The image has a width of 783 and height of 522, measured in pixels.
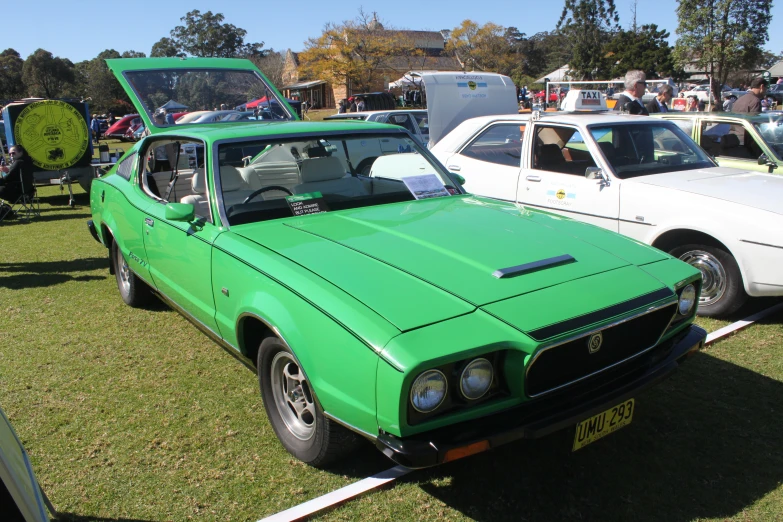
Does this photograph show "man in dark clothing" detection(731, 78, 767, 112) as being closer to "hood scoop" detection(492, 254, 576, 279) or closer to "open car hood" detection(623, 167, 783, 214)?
"open car hood" detection(623, 167, 783, 214)

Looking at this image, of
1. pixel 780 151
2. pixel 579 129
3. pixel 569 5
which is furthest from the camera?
pixel 569 5

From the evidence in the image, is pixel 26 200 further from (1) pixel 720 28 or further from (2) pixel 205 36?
(2) pixel 205 36

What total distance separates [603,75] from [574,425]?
188ft

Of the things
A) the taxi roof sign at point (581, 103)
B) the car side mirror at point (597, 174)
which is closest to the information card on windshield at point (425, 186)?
the car side mirror at point (597, 174)

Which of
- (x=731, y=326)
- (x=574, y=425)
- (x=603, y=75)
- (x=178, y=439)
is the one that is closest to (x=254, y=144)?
(x=178, y=439)

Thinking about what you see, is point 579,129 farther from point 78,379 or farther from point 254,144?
point 78,379

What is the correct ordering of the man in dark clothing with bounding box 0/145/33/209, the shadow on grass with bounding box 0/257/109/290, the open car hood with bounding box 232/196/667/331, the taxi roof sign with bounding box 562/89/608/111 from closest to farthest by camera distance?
the open car hood with bounding box 232/196/667/331, the shadow on grass with bounding box 0/257/109/290, the taxi roof sign with bounding box 562/89/608/111, the man in dark clothing with bounding box 0/145/33/209

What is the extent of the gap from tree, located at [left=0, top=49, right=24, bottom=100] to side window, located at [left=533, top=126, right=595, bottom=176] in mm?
55665

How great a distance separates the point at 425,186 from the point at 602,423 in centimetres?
209

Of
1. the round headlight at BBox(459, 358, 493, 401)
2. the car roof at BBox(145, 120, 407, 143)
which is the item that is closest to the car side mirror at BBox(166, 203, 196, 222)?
the car roof at BBox(145, 120, 407, 143)

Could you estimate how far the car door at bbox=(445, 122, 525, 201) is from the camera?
6109 millimetres

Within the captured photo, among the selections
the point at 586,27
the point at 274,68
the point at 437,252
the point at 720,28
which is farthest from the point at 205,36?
the point at 437,252

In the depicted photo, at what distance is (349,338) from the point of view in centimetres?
234

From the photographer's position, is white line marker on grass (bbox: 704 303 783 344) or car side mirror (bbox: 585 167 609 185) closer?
white line marker on grass (bbox: 704 303 783 344)
